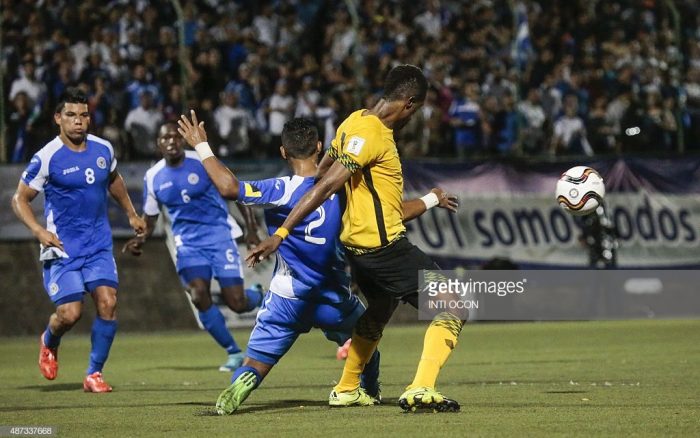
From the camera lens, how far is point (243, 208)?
1195cm

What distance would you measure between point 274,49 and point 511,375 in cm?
1035

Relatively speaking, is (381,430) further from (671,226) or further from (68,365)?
(671,226)

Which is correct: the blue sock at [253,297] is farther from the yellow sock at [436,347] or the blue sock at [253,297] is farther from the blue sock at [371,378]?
the yellow sock at [436,347]

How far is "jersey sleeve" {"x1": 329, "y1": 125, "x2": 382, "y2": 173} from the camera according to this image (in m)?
8.12

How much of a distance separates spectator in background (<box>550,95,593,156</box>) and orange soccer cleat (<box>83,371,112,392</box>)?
10795 mm

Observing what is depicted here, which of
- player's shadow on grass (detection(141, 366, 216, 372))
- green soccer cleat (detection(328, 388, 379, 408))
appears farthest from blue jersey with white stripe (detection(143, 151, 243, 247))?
green soccer cleat (detection(328, 388, 379, 408))

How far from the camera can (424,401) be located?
26.4ft

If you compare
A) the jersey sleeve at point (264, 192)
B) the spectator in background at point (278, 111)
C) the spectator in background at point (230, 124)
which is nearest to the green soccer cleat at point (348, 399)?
the jersey sleeve at point (264, 192)

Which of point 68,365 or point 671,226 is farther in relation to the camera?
point 671,226

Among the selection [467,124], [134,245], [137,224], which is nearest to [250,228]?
[137,224]

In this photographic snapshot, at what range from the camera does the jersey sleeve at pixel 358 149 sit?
8117 mm

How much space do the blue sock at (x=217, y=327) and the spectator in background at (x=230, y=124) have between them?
5.81 metres

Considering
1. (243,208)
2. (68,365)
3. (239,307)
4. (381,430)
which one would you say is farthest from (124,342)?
(381,430)

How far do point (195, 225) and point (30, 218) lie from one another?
2735 mm
